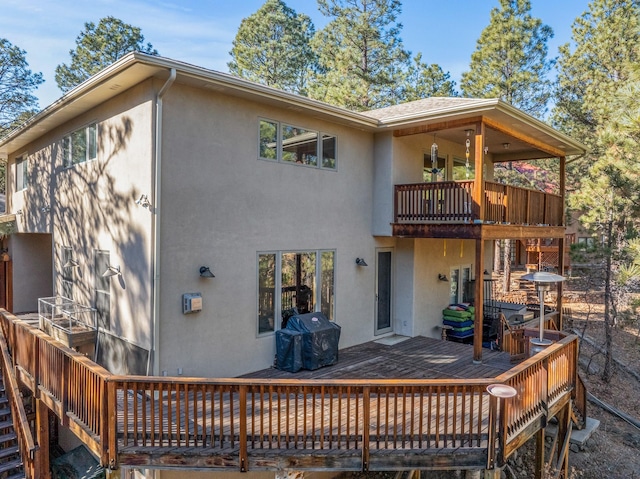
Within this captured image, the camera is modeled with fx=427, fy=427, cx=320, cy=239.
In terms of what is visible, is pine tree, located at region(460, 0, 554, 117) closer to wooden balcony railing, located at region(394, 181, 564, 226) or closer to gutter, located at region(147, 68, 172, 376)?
wooden balcony railing, located at region(394, 181, 564, 226)

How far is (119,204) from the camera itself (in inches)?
316

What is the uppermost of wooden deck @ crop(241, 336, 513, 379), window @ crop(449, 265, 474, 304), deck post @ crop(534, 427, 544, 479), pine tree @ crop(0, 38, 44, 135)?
pine tree @ crop(0, 38, 44, 135)

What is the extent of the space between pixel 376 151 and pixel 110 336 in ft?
24.3

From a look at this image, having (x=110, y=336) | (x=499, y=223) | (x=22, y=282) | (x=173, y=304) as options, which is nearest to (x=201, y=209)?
(x=173, y=304)

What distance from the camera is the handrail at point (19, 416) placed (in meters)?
7.24

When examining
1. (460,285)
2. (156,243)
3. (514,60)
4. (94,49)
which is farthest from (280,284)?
(94,49)

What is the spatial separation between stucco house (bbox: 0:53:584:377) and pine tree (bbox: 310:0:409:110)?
36.4 feet

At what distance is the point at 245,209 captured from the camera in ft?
27.0

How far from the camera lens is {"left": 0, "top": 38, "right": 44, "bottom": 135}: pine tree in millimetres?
19688

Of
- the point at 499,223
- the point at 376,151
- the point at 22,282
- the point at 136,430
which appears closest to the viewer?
the point at 136,430

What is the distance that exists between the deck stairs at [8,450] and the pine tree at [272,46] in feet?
69.7

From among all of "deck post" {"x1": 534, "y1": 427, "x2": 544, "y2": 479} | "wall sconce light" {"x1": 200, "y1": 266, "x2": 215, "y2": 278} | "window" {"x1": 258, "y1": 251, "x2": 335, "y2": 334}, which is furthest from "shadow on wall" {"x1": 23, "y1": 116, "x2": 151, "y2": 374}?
"deck post" {"x1": 534, "y1": 427, "x2": 544, "y2": 479}

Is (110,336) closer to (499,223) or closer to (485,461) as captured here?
(485,461)

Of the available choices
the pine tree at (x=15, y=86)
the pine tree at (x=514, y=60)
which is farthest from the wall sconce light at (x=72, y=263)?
the pine tree at (x=514, y=60)
